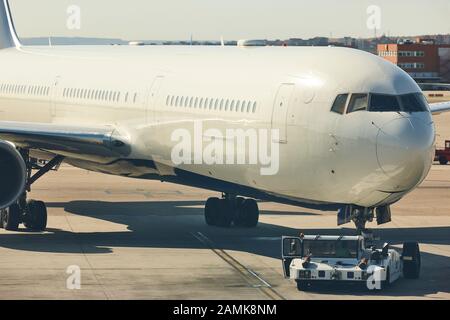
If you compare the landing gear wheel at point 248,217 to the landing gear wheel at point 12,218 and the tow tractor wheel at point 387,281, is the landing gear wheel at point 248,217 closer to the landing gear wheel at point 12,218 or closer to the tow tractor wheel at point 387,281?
the landing gear wheel at point 12,218

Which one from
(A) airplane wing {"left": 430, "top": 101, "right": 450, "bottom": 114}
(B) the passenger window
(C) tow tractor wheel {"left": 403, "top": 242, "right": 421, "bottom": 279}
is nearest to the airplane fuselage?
(B) the passenger window

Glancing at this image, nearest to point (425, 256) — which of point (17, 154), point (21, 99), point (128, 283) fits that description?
point (128, 283)

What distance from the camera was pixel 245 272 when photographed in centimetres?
2848

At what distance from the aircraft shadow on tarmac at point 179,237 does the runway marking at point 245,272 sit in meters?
0.24

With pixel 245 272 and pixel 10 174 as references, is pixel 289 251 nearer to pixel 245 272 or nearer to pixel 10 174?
pixel 245 272

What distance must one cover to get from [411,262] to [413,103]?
3.54 meters

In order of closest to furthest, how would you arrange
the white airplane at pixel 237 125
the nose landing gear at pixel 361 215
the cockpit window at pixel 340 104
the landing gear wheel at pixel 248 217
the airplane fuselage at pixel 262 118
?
the airplane fuselage at pixel 262 118, the white airplane at pixel 237 125, the cockpit window at pixel 340 104, the nose landing gear at pixel 361 215, the landing gear wheel at pixel 248 217

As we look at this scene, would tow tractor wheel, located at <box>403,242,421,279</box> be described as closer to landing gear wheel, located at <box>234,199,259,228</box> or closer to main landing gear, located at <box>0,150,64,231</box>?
landing gear wheel, located at <box>234,199,259,228</box>

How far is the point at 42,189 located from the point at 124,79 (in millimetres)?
12657

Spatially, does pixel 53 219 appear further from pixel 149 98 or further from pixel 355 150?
pixel 355 150

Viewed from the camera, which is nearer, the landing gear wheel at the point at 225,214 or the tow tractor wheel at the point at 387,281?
the tow tractor wheel at the point at 387,281

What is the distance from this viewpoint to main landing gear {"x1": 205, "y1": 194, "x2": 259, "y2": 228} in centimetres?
3647

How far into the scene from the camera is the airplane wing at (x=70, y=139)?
110ft

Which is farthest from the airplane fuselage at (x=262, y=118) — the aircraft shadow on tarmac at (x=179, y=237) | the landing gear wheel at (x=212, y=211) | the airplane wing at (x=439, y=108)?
the airplane wing at (x=439, y=108)
